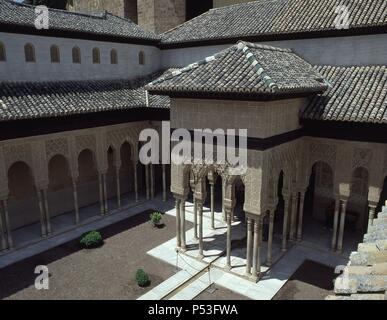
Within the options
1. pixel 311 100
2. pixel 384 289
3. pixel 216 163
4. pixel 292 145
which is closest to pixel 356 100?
pixel 311 100

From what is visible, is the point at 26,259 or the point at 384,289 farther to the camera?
the point at 26,259

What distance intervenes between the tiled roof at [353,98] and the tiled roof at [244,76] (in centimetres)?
61

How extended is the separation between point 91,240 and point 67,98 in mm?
6126

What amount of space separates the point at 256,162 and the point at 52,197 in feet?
34.9

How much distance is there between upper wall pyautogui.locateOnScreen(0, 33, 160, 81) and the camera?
14.3 m

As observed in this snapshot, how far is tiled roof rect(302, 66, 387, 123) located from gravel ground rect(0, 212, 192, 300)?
7.79 metres

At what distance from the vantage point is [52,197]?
16.5m

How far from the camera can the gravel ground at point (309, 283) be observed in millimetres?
10727

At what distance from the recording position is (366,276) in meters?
4.35

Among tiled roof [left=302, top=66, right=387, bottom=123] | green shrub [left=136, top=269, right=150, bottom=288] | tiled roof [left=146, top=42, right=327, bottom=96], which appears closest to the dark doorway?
tiled roof [left=146, top=42, right=327, bottom=96]

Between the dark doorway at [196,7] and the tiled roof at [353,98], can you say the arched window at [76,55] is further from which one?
the dark doorway at [196,7]

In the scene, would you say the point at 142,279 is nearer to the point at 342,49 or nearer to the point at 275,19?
the point at 342,49

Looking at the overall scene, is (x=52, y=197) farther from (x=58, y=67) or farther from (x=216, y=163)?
(x=216, y=163)

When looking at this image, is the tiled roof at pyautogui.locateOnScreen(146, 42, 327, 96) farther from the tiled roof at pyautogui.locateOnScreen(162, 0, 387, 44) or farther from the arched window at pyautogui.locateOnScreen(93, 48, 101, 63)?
the arched window at pyautogui.locateOnScreen(93, 48, 101, 63)
